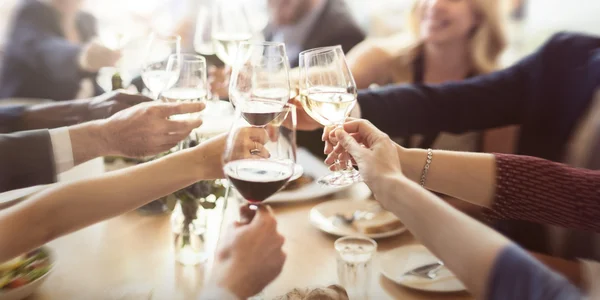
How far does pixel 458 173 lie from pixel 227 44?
72 centimetres

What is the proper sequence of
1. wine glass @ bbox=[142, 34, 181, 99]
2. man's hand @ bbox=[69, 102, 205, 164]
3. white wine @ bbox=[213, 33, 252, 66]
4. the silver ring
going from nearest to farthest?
the silver ring
man's hand @ bbox=[69, 102, 205, 164]
wine glass @ bbox=[142, 34, 181, 99]
white wine @ bbox=[213, 33, 252, 66]

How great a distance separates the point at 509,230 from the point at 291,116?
29.0 inches

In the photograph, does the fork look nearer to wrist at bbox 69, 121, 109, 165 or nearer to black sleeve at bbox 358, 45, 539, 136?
black sleeve at bbox 358, 45, 539, 136

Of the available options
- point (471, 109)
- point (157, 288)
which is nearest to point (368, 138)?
point (157, 288)

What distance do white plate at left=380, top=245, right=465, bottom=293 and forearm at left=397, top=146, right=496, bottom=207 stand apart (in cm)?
11

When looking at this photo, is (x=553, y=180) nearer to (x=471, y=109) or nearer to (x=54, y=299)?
(x=471, y=109)

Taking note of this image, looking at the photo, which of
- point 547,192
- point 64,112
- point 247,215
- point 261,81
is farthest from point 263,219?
point 64,112

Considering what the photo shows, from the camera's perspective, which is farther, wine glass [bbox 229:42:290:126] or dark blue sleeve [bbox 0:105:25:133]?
dark blue sleeve [bbox 0:105:25:133]

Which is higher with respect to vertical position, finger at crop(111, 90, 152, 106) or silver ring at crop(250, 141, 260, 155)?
finger at crop(111, 90, 152, 106)

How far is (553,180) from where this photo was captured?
0.81 meters

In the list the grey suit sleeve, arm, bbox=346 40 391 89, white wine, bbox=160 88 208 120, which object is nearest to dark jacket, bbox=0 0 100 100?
arm, bbox=346 40 391 89

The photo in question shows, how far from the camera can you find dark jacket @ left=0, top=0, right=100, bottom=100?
228 centimetres

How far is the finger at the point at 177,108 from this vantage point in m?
0.92

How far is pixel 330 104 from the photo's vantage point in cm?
82
